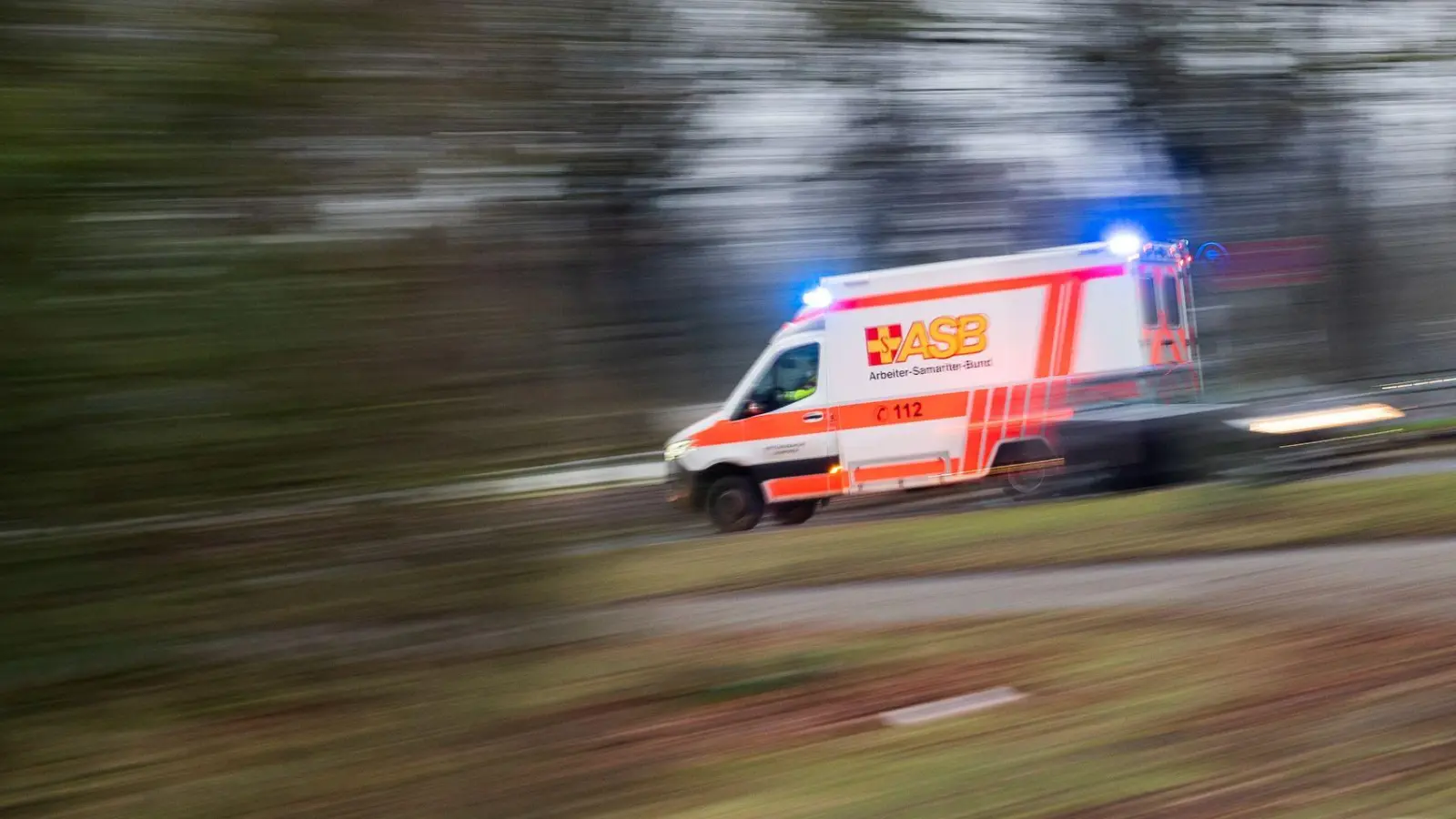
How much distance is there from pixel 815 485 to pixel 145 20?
32.0 feet

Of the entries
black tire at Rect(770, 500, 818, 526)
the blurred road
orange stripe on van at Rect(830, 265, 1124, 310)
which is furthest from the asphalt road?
black tire at Rect(770, 500, 818, 526)

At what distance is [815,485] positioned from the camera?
12891 millimetres

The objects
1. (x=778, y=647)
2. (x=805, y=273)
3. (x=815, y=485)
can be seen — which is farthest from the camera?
(x=815, y=485)

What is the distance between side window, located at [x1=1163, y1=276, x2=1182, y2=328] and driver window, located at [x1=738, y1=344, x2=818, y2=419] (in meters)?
2.36

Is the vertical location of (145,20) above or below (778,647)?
above

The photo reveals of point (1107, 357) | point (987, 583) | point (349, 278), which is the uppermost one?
point (349, 278)

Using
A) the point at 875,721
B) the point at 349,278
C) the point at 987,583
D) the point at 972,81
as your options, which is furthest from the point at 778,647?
the point at 349,278

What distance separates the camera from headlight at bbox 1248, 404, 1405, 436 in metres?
7.66

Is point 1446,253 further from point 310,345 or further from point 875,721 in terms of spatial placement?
point 310,345

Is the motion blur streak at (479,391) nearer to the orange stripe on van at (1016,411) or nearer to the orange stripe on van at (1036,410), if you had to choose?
the orange stripe on van at (1036,410)

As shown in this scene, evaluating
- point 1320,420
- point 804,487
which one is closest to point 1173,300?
point 1320,420

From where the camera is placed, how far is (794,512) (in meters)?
13.3

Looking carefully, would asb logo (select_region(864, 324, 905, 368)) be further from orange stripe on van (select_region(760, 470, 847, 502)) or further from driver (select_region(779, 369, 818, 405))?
orange stripe on van (select_region(760, 470, 847, 502))

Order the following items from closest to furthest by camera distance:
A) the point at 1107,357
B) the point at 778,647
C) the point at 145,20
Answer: the point at 145,20
the point at 778,647
the point at 1107,357
